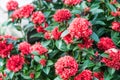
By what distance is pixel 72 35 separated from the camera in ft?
7.54

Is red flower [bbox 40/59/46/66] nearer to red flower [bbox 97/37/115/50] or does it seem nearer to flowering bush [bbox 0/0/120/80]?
flowering bush [bbox 0/0/120/80]

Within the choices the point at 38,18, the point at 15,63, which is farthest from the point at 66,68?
the point at 38,18

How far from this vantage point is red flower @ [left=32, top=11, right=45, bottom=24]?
273cm

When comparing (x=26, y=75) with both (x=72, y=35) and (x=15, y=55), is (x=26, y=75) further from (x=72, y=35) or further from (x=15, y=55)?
(x=72, y=35)

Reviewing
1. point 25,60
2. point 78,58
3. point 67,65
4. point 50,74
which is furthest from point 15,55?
point 67,65

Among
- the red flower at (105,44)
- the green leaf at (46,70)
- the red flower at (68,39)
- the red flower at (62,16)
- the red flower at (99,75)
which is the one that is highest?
the red flower at (62,16)

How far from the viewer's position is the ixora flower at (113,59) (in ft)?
7.52

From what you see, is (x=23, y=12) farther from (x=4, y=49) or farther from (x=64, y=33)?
(x=64, y=33)

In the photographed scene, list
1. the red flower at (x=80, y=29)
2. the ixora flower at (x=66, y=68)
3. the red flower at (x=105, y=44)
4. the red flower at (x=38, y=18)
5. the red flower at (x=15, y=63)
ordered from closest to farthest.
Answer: the ixora flower at (x=66, y=68)
the red flower at (x=80, y=29)
the red flower at (x=105, y=44)
the red flower at (x=15, y=63)
the red flower at (x=38, y=18)

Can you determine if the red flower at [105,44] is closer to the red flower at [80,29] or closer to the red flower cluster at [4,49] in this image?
the red flower at [80,29]

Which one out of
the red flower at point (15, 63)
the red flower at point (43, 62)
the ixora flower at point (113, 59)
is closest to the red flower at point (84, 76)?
the ixora flower at point (113, 59)

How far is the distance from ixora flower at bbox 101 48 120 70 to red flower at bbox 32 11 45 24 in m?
0.65

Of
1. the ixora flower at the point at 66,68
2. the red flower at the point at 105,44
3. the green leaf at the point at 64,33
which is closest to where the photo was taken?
the ixora flower at the point at 66,68

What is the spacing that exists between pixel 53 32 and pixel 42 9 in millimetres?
504
